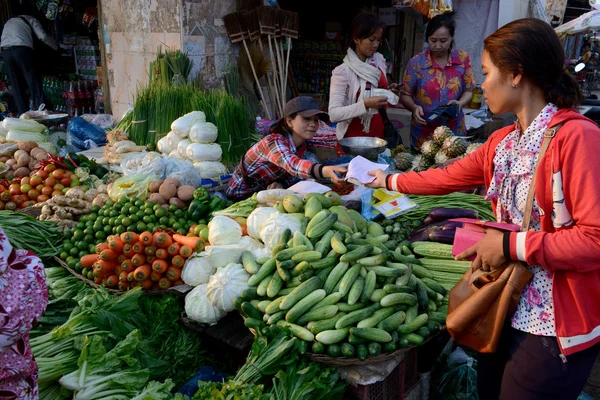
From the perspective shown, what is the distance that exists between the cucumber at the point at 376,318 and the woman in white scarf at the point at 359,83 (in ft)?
8.63

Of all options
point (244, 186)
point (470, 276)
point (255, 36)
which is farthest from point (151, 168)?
point (470, 276)

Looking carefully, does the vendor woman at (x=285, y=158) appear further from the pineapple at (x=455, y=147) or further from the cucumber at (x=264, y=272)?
the pineapple at (x=455, y=147)

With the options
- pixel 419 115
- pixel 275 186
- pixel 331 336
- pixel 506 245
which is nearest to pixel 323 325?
pixel 331 336

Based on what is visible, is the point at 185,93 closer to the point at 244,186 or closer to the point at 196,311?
the point at 244,186

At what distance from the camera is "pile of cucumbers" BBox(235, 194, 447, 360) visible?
234 cm

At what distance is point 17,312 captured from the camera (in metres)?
1.48

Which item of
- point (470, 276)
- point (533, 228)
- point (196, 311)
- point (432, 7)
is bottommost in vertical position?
point (196, 311)

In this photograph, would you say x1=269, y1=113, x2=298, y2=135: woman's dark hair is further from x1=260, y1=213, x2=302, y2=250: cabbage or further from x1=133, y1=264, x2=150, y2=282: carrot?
x1=133, y1=264, x2=150, y2=282: carrot

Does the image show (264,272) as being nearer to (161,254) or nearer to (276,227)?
(276,227)

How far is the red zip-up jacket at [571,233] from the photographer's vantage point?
4.86 ft

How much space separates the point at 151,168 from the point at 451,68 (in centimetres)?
336

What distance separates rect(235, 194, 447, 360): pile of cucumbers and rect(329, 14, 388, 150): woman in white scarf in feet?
6.85

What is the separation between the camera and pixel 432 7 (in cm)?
684

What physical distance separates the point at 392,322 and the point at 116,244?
5.68ft
